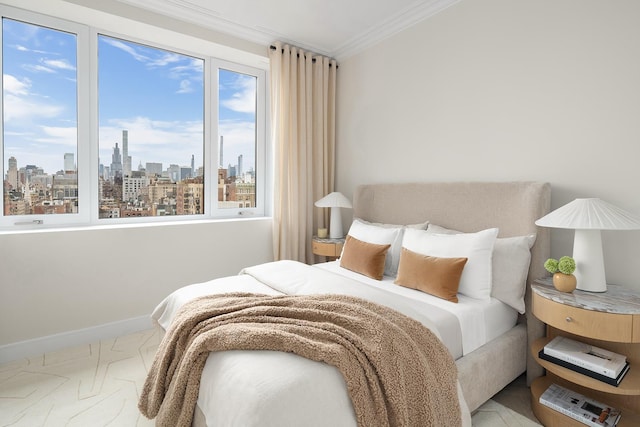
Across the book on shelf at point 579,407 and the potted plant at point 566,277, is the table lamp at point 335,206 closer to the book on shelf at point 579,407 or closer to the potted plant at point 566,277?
the potted plant at point 566,277

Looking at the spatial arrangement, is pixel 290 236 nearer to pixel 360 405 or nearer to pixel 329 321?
pixel 329 321

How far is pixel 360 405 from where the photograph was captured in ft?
3.76

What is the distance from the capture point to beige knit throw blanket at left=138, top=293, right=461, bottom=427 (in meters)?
1.21

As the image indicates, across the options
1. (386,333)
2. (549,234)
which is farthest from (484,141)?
(386,333)

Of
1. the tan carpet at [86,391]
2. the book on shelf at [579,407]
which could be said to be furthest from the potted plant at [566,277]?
the tan carpet at [86,391]

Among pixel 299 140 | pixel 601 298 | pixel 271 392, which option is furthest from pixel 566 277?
pixel 299 140

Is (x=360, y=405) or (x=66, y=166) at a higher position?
(x=66, y=166)

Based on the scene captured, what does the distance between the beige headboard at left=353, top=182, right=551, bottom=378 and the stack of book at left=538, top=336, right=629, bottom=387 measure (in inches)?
9.0

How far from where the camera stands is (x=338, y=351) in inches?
48.0

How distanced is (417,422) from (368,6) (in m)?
2.92

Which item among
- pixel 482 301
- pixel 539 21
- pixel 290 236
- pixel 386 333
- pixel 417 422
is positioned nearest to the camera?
pixel 417 422

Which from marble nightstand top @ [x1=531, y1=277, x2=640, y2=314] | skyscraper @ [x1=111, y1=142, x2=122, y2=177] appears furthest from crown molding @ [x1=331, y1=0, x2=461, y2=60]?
skyscraper @ [x1=111, y1=142, x2=122, y2=177]

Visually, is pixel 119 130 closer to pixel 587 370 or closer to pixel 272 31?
pixel 272 31

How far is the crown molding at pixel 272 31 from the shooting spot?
274 centimetres
